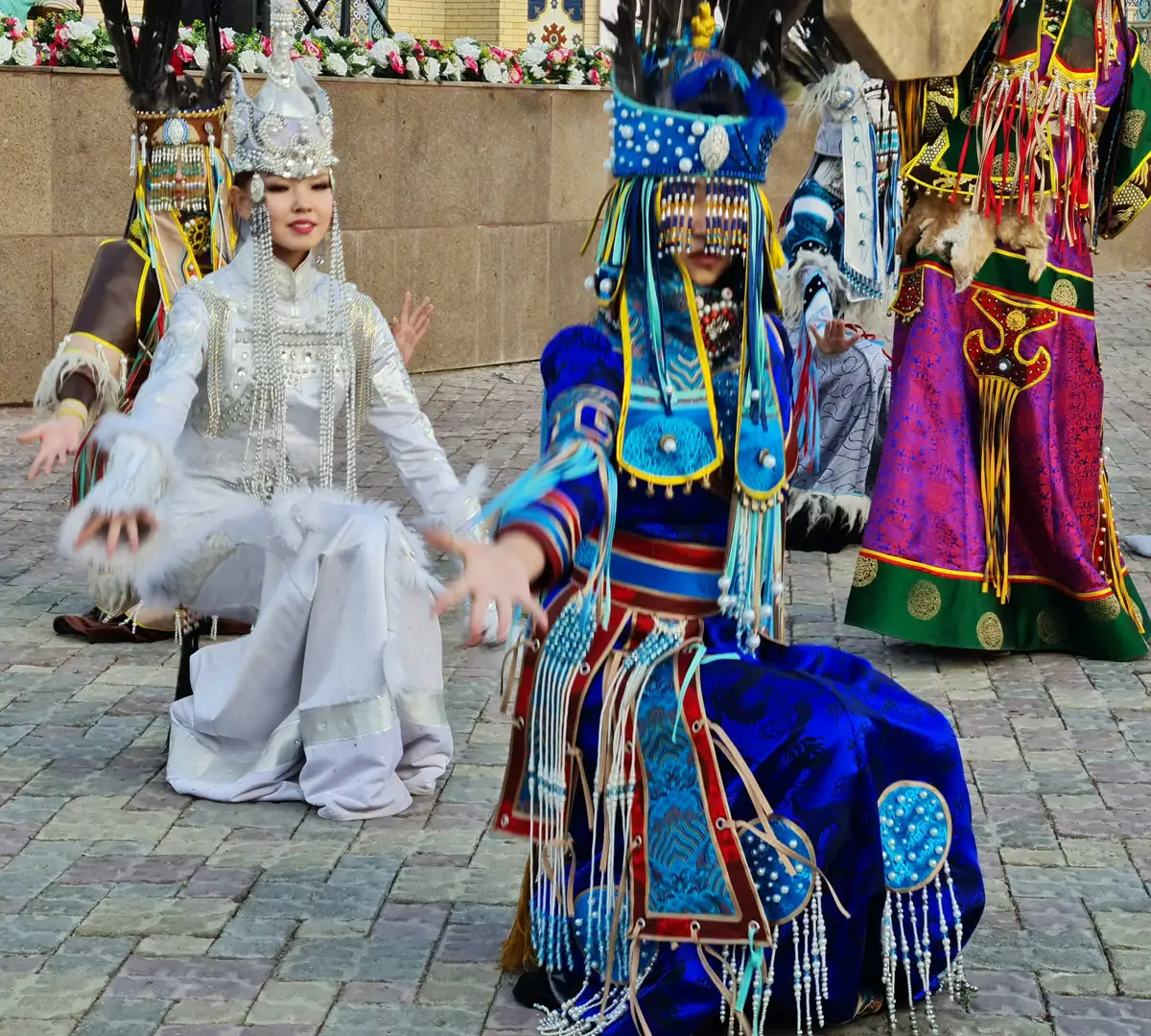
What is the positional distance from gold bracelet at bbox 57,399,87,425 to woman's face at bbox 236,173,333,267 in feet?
2.37

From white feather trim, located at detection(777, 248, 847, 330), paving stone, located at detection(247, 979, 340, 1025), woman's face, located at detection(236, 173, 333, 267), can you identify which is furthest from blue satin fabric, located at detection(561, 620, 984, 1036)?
white feather trim, located at detection(777, 248, 847, 330)

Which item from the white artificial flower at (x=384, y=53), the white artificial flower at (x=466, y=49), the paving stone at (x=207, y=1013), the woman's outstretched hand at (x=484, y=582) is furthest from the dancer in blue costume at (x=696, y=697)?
the white artificial flower at (x=466, y=49)

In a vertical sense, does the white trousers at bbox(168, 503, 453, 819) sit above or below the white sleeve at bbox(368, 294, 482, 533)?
below

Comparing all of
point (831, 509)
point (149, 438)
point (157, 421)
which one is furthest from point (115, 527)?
point (831, 509)

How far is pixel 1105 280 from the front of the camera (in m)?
17.1

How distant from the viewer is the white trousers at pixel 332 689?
481 cm

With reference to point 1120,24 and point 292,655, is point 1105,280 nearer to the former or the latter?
point 1120,24

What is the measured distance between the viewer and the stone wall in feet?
31.3

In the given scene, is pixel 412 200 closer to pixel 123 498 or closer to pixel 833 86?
pixel 833 86

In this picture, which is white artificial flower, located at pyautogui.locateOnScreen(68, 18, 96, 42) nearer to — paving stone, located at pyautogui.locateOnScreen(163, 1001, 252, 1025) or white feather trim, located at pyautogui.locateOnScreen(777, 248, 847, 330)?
white feather trim, located at pyautogui.locateOnScreen(777, 248, 847, 330)

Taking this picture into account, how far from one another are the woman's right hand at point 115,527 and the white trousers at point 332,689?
28.0 inches

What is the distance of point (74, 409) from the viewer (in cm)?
527

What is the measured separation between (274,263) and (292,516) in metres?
0.65

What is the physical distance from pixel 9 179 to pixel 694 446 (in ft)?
22.1
